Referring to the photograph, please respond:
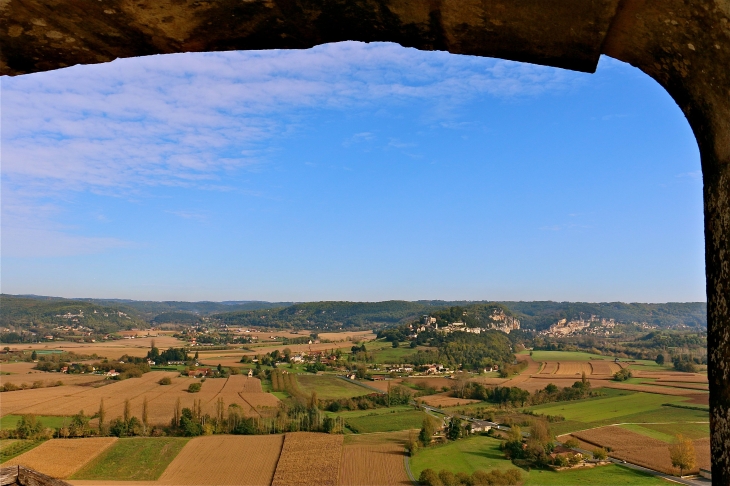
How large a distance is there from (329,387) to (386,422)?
1262 cm

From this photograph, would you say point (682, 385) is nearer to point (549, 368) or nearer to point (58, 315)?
point (549, 368)

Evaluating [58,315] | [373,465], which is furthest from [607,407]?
[58,315]

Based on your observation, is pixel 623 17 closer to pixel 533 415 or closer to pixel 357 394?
pixel 533 415

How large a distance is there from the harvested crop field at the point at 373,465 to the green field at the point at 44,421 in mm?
18802

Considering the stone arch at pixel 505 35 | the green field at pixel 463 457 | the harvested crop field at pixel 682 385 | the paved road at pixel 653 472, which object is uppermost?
the stone arch at pixel 505 35

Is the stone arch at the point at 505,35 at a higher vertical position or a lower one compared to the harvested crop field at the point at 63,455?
higher

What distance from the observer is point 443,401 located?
4566cm

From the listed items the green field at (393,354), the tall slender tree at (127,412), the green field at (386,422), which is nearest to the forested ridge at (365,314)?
the green field at (393,354)

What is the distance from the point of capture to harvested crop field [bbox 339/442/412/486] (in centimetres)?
2451

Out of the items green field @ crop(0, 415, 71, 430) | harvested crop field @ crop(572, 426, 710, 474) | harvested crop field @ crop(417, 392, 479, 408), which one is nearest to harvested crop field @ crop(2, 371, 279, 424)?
green field @ crop(0, 415, 71, 430)

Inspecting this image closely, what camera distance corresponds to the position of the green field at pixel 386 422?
35.8 m

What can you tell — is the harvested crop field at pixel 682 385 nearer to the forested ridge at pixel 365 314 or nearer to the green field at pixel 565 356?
the green field at pixel 565 356

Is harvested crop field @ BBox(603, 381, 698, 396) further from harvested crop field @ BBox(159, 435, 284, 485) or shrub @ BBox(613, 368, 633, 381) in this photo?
harvested crop field @ BBox(159, 435, 284, 485)

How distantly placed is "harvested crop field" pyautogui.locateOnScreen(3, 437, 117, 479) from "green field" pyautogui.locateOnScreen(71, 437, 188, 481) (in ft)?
1.70
